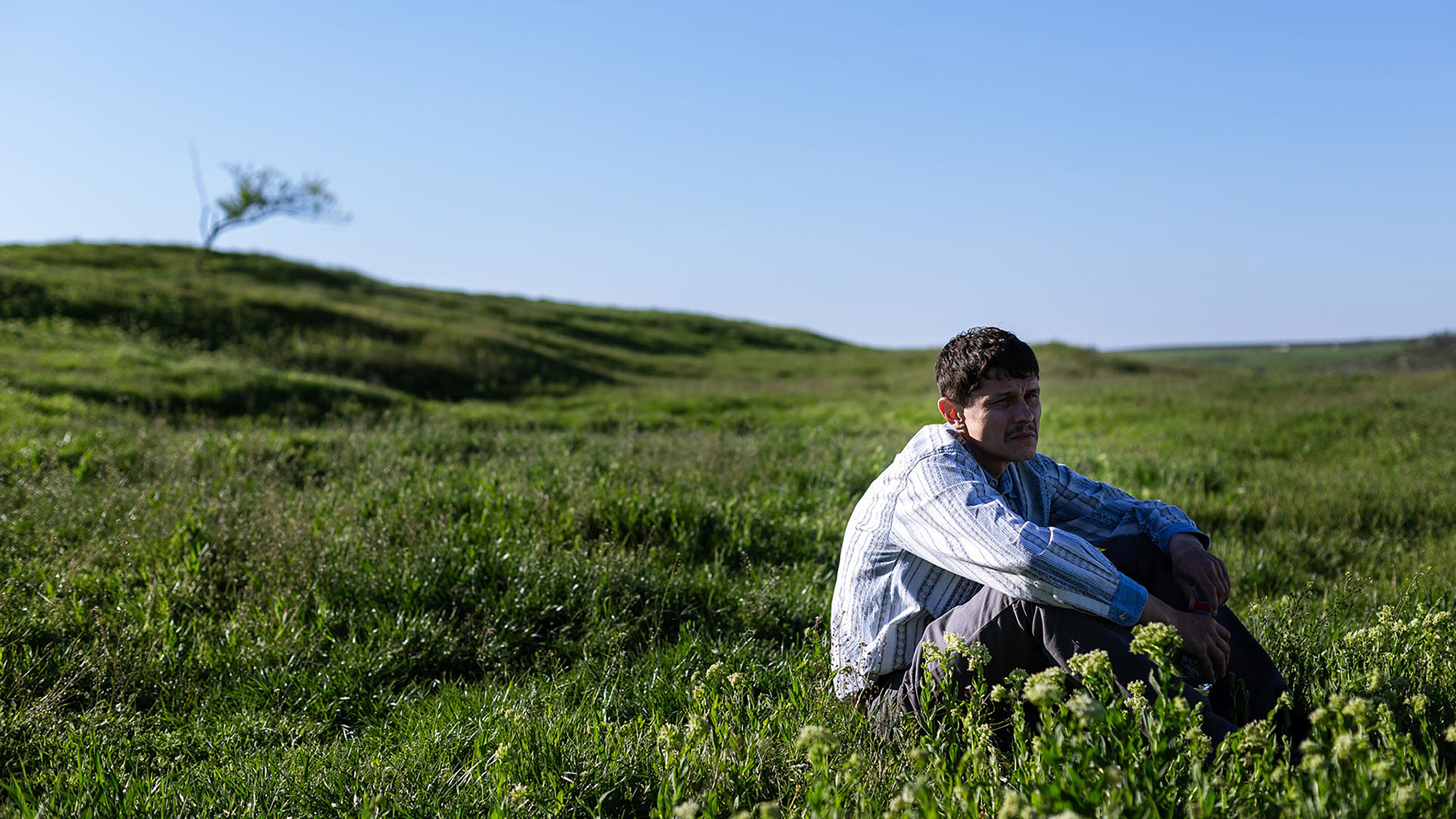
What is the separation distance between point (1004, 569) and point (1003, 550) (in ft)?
0.20

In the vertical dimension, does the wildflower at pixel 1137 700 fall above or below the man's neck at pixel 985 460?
below

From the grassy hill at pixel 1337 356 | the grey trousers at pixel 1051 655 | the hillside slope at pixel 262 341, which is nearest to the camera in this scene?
the grey trousers at pixel 1051 655

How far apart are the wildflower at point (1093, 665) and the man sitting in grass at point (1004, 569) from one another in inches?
16.1

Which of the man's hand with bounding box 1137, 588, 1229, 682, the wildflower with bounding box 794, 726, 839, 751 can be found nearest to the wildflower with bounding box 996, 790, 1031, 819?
the wildflower with bounding box 794, 726, 839, 751

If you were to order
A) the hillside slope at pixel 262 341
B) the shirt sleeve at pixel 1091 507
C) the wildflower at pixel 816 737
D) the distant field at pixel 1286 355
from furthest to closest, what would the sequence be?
1. the distant field at pixel 1286 355
2. the hillside slope at pixel 262 341
3. the shirt sleeve at pixel 1091 507
4. the wildflower at pixel 816 737

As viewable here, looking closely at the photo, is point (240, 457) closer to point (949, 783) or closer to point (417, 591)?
point (417, 591)

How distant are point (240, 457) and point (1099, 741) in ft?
25.4

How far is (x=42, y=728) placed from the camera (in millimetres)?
3725

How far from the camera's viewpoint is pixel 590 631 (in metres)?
4.75

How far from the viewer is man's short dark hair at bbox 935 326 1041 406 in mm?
3609

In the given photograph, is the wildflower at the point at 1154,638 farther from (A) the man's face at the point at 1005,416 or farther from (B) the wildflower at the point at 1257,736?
(A) the man's face at the point at 1005,416

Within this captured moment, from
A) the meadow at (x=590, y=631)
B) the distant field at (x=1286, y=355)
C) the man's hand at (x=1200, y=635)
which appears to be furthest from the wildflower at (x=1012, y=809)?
the distant field at (x=1286, y=355)

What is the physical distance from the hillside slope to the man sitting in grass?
481 inches

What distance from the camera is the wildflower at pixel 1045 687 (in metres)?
2.23
